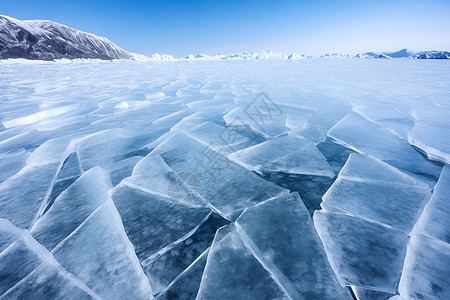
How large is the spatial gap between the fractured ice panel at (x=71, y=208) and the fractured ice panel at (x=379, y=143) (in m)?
2.43

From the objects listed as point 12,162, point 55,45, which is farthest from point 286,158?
point 55,45

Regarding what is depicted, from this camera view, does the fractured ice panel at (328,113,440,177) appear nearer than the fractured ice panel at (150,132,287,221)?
No

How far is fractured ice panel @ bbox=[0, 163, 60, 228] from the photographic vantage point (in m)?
1.29

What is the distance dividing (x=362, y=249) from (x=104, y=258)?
4.34 feet

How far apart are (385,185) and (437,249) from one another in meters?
0.58

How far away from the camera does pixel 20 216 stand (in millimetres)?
1277

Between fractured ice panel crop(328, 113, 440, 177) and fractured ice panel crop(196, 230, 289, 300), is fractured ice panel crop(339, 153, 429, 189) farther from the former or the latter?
fractured ice panel crop(196, 230, 289, 300)

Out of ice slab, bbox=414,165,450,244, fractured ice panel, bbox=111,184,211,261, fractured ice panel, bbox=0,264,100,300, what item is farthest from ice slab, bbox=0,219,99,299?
ice slab, bbox=414,165,450,244

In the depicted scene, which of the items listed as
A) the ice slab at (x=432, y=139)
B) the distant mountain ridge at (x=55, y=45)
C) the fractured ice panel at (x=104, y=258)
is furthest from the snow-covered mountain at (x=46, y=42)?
the ice slab at (x=432, y=139)

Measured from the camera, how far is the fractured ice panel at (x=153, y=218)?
3.49 feet

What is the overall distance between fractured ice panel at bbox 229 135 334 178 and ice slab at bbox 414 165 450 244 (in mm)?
581

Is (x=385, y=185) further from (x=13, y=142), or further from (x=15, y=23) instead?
(x=15, y=23)

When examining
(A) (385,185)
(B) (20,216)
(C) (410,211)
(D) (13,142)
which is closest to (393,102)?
(A) (385,185)

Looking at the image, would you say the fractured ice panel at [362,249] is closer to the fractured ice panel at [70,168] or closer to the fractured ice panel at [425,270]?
the fractured ice panel at [425,270]
